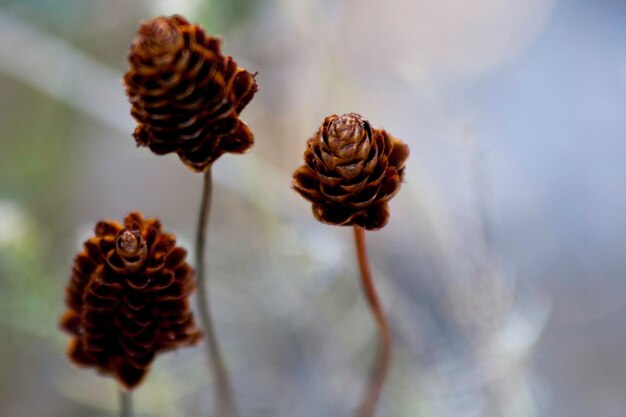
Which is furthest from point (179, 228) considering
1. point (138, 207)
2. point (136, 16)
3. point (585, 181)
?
point (585, 181)

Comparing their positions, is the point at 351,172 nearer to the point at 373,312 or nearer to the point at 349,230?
the point at 373,312

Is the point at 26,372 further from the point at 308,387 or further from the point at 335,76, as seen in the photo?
the point at 335,76

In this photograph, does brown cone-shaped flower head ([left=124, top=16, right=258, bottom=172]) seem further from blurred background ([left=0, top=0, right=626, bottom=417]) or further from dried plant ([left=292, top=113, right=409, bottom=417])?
blurred background ([left=0, top=0, right=626, bottom=417])

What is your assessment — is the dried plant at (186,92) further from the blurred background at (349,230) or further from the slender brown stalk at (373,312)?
the blurred background at (349,230)

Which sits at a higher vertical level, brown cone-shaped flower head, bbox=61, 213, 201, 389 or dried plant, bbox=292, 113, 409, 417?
dried plant, bbox=292, 113, 409, 417

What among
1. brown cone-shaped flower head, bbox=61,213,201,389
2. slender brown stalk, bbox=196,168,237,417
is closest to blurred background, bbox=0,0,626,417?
slender brown stalk, bbox=196,168,237,417

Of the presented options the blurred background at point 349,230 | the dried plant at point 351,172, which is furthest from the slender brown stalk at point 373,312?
the blurred background at point 349,230

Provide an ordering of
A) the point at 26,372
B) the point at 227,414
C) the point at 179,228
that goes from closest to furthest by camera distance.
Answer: the point at 227,414 → the point at 26,372 → the point at 179,228
